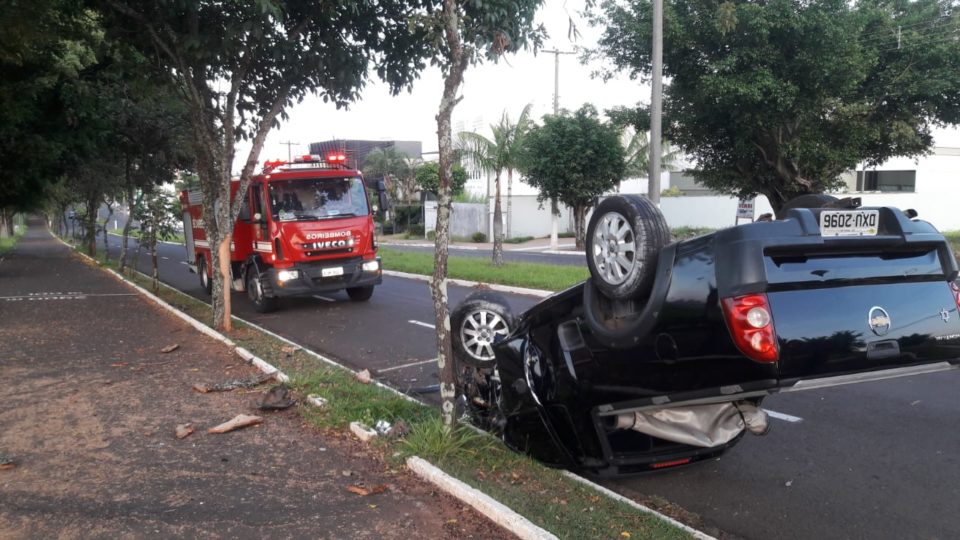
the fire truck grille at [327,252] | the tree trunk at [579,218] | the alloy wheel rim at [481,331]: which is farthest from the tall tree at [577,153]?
the alloy wheel rim at [481,331]

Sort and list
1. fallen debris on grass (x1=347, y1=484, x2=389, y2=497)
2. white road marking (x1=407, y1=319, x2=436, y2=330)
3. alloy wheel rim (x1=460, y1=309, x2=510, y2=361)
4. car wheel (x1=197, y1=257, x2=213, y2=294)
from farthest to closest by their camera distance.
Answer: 1. car wheel (x1=197, y1=257, x2=213, y2=294)
2. white road marking (x1=407, y1=319, x2=436, y2=330)
3. alloy wheel rim (x1=460, y1=309, x2=510, y2=361)
4. fallen debris on grass (x1=347, y1=484, x2=389, y2=497)

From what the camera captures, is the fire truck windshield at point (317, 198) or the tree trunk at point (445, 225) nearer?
the tree trunk at point (445, 225)

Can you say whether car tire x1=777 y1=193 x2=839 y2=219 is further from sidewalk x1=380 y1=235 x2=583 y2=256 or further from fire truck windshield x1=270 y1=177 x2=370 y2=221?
sidewalk x1=380 y1=235 x2=583 y2=256

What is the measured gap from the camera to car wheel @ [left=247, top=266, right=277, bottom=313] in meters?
13.6

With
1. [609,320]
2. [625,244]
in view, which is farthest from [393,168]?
[625,244]

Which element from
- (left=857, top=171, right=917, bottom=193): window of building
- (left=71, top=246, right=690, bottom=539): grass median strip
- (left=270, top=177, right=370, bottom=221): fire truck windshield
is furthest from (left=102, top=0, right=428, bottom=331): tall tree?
(left=857, top=171, right=917, bottom=193): window of building

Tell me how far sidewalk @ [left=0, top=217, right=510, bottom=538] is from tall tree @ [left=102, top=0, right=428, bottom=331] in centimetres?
326

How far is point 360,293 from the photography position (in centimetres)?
1509

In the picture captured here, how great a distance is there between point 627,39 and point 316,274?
1232 centimetres

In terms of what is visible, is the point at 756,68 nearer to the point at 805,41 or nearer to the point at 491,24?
the point at 805,41

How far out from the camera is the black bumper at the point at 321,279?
43.2ft

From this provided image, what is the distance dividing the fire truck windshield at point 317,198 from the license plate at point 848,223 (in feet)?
36.3

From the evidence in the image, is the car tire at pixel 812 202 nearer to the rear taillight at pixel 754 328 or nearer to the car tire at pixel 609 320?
the rear taillight at pixel 754 328

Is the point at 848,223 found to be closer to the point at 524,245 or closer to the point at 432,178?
the point at 524,245
